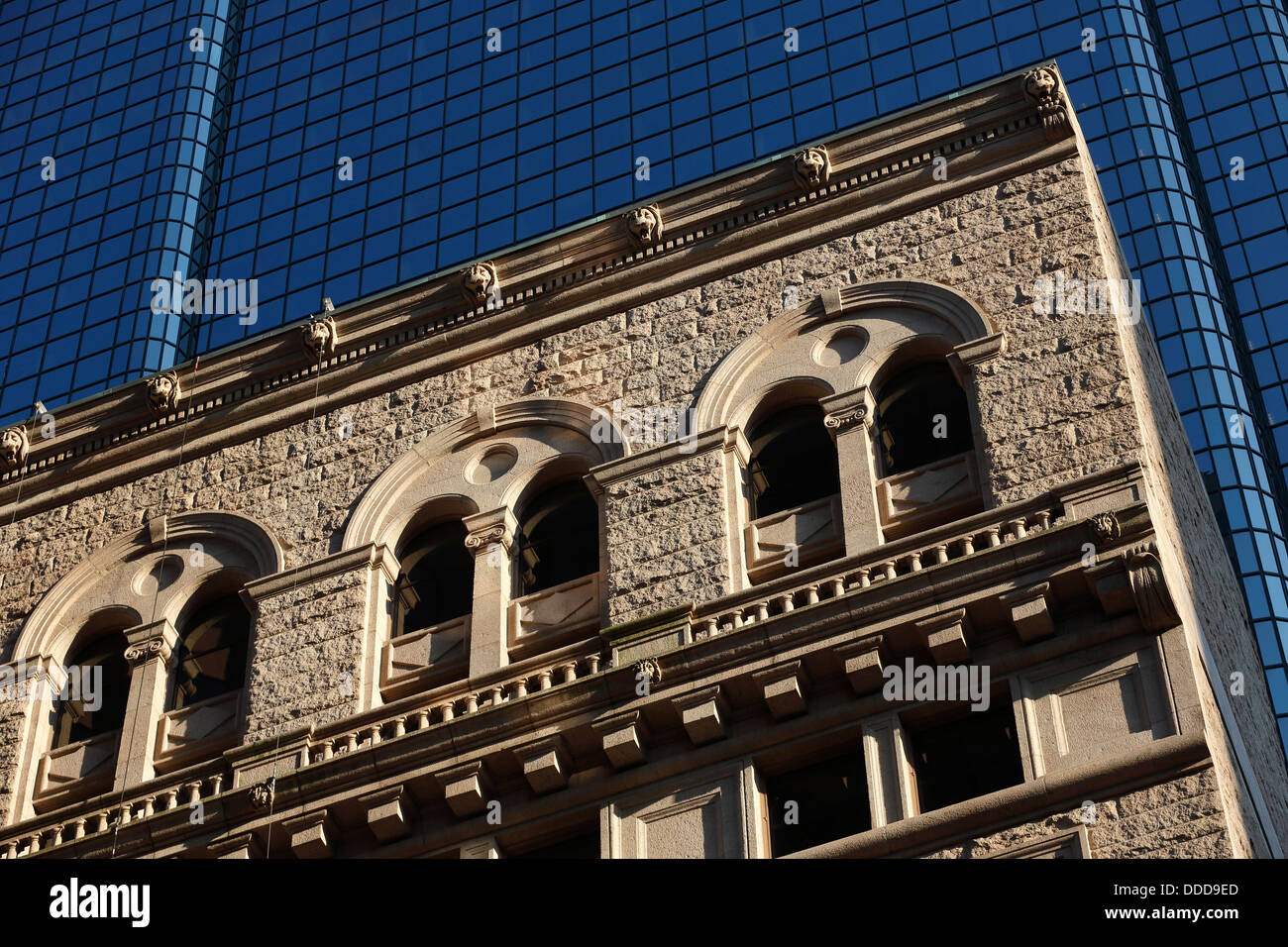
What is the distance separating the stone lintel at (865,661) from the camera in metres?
26.5

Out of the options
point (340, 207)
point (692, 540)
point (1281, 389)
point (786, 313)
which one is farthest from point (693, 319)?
point (1281, 389)

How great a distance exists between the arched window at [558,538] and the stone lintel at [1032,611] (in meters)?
6.78

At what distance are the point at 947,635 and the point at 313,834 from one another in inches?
333

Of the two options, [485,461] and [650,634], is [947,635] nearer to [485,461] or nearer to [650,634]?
[650,634]

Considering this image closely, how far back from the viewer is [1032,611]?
26.0m

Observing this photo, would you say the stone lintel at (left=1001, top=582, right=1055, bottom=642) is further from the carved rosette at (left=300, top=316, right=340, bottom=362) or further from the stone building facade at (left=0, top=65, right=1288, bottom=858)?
the carved rosette at (left=300, top=316, right=340, bottom=362)

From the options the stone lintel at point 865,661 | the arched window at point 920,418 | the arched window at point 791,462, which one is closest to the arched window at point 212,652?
the arched window at point 791,462

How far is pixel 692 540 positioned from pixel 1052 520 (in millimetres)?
4984

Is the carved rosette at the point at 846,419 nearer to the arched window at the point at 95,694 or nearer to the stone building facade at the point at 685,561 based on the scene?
the stone building facade at the point at 685,561

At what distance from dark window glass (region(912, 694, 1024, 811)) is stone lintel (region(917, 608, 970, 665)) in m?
0.67

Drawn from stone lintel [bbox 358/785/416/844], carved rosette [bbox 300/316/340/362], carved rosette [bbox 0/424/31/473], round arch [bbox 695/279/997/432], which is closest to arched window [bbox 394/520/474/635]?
stone lintel [bbox 358/785/416/844]

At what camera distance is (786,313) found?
3200cm
